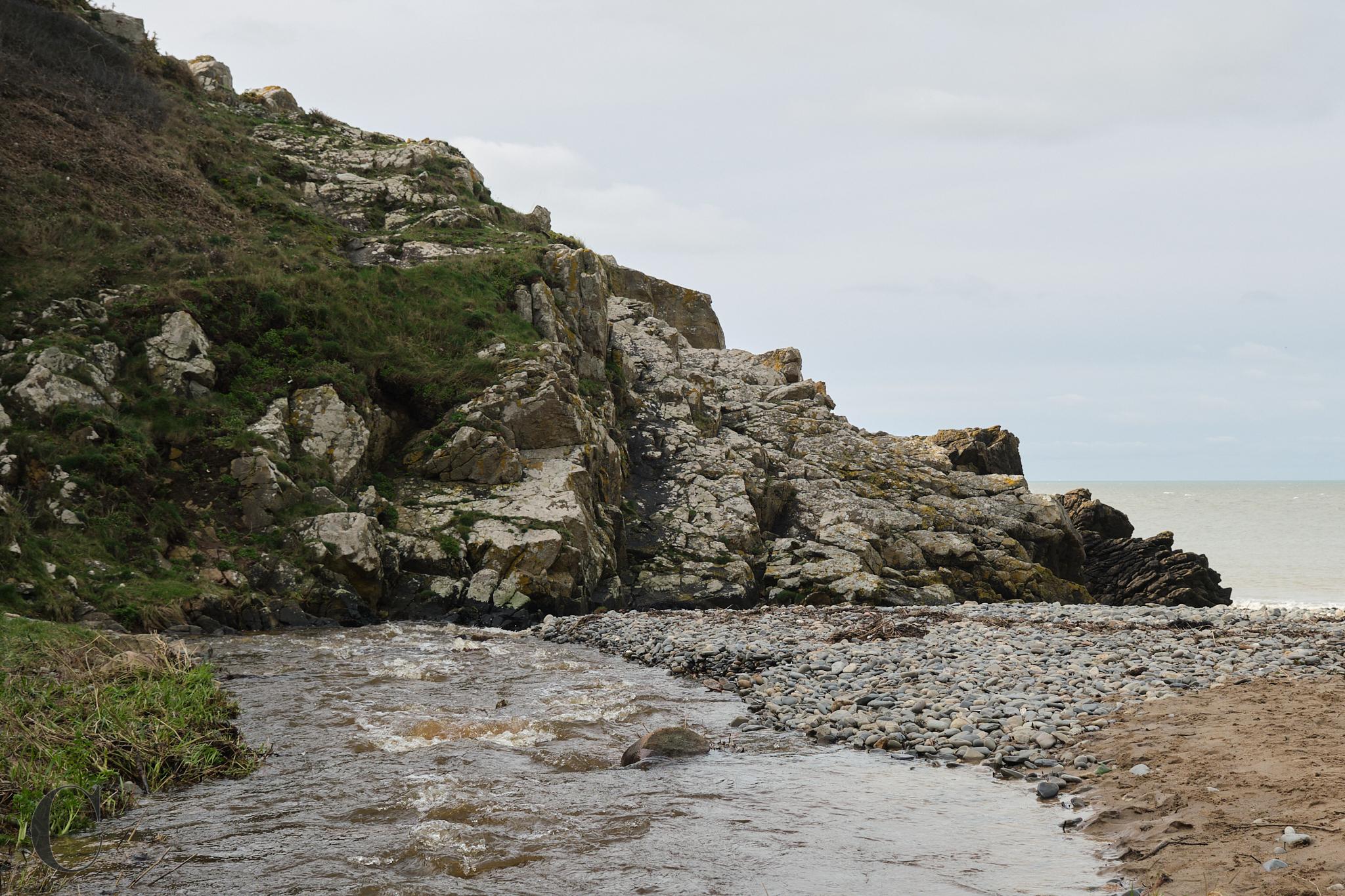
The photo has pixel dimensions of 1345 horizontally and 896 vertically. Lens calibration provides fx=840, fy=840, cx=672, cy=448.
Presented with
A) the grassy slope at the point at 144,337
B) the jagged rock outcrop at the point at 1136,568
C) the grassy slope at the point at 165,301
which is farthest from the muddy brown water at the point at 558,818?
the jagged rock outcrop at the point at 1136,568

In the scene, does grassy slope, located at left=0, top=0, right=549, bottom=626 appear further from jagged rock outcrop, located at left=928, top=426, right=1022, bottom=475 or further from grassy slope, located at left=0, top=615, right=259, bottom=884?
jagged rock outcrop, located at left=928, top=426, right=1022, bottom=475

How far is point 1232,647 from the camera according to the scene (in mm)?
16203

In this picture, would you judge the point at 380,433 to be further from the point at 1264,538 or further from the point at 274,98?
the point at 1264,538

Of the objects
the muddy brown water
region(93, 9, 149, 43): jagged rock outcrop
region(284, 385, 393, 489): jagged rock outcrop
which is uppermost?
region(93, 9, 149, 43): jagged rock outcrop

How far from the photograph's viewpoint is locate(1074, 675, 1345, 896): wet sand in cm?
632

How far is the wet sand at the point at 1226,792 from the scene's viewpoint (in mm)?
6324

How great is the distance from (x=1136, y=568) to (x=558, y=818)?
126 ft

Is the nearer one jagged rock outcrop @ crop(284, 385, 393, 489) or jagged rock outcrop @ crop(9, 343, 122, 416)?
jagged rock outcrop @ crop(9, 343, 122, 416)

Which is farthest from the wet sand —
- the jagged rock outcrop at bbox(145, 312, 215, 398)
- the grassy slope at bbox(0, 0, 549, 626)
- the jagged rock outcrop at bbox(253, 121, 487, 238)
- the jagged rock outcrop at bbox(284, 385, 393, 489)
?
the jagged rock outcrop at bbox(253, 121, 487, 238)

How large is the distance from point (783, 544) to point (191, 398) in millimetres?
21360

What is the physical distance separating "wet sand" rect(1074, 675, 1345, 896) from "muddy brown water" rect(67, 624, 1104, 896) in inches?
25.0

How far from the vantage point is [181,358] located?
2617cm

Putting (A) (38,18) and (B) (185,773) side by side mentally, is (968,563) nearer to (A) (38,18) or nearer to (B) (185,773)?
(B) (185,773)

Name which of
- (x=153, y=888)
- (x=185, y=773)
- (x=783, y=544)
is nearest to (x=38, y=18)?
(x=783, y=544)
